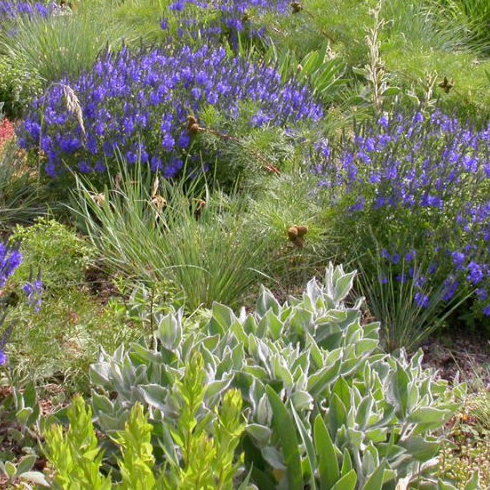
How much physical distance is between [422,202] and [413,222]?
10 cm

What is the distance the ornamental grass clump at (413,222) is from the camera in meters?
3.54

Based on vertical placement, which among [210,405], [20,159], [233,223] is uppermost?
[210,405]

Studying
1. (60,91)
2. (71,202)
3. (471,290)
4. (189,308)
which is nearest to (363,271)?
(471,290)

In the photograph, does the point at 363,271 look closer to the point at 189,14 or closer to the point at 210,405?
the point at 210,405

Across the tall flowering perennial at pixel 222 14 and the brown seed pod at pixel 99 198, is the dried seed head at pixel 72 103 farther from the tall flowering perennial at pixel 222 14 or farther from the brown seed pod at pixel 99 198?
the tall flowering perennial at pixel 222 14

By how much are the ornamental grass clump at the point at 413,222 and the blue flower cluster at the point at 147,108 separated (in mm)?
799

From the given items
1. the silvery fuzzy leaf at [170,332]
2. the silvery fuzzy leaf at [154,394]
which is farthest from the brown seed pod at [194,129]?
the silvery fuzzy leaf at [154,394]

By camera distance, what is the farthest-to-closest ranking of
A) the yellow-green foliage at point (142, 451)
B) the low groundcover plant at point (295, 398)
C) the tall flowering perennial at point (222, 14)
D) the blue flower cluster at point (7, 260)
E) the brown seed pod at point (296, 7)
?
1. the brown seed pod at point (296, 7)
2. the tall flowering perennial at point (222, 14)
3. the blue flower cluster at point (7, 260)
4. the low groundcover plant at point (295, 398)
5. the yellow-green foliage at point (142, 451)

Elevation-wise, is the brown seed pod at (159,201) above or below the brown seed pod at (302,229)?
below

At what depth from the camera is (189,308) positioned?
3.54 m

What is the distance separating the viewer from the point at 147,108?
14.3 ft

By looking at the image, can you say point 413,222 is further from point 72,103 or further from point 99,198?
point 72,103

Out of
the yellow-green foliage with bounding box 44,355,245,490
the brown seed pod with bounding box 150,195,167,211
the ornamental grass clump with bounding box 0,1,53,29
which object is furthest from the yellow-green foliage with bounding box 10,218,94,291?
the ornamental grass clump with bounding box 0,1,53,29

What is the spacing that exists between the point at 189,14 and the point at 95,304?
3.51 m
